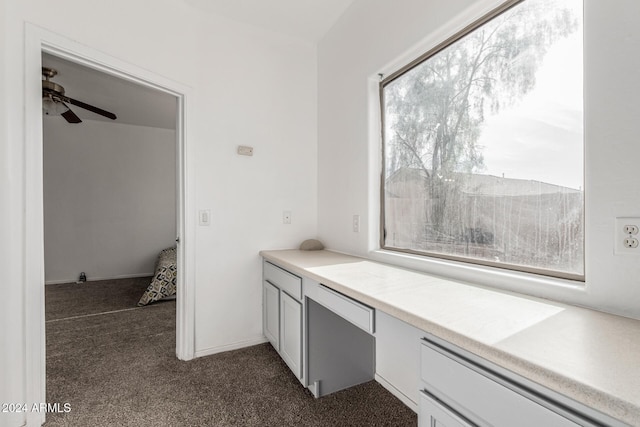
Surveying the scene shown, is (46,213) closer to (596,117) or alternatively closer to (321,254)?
(321,254)

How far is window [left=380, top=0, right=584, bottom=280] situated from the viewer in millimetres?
1053

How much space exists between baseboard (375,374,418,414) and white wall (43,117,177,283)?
446 cm

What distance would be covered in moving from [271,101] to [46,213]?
418cm

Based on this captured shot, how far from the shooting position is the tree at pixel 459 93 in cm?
116

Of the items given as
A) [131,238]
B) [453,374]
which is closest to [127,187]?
[131,238]

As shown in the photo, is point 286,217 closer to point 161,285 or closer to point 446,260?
point 446,260

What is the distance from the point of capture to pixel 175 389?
1792mm

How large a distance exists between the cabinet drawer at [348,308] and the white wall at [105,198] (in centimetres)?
449

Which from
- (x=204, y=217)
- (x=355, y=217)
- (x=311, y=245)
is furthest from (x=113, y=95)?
(x=355, y=217)

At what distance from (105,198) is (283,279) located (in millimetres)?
4201

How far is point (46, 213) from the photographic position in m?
4.31

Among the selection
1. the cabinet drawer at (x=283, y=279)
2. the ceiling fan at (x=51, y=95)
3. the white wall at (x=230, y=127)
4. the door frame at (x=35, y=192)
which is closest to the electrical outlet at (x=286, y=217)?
the white wall at (x=230, y=127)

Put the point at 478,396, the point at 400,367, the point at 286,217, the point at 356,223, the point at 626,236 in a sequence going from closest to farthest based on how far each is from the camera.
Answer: the point at 478,396
the point at 626,236
the point at 400,367
the point at 356,223
the point at 286,217

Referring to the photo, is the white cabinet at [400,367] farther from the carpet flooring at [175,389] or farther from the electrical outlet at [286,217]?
the electrical outlet at [286,217]
